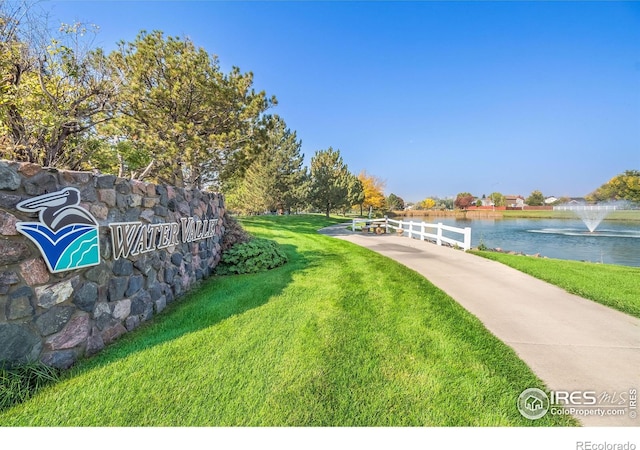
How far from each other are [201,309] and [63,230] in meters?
1.85

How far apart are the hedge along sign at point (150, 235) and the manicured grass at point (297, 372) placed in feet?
3.11

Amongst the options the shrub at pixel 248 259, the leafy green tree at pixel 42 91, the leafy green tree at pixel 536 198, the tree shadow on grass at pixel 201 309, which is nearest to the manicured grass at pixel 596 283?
the tree shadow on grass at pixel 201 309

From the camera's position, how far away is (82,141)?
642 centimetres

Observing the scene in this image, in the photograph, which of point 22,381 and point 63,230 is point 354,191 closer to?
point 63,230

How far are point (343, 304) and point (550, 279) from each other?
443 centimetres

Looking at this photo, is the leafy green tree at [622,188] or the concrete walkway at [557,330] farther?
the leafy green tree at [622,188]

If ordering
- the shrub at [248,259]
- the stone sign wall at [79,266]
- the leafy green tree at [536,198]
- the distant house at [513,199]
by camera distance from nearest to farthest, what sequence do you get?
the stone sign wall at [79,266] → the shrub at [248,259] → the leafy green tree at [536,198] → the distant house at [513,199]

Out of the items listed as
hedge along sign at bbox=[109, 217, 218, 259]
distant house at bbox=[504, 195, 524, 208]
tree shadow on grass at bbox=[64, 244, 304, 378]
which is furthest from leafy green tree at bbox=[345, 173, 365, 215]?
distant house at bbox=[504, 195, 524, 208]

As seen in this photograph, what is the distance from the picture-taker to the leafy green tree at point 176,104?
10367 mm

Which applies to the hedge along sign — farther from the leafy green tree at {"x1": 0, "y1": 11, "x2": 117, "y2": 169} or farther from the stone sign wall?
the leafy green tree at {"x1": 0, "y1": 11, "x2": 117, "y2": 169}

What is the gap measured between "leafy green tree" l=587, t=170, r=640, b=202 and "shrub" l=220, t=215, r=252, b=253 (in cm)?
5106

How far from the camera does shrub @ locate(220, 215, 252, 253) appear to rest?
6.44 m

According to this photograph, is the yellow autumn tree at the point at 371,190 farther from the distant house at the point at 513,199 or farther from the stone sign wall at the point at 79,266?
the distant house at the point at 513,199

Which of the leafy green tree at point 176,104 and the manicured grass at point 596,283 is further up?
the leafy green tree at point 176,104
